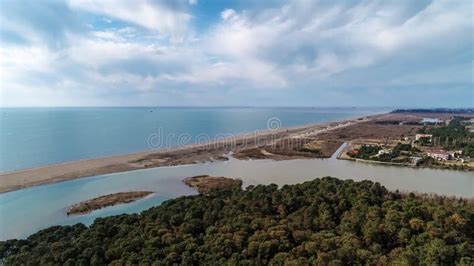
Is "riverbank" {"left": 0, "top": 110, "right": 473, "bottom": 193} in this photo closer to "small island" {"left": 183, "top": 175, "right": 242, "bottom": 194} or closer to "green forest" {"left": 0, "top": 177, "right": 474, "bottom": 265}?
"small island" {"left": 183, "top": 175, "right": 242, "bottom": 194}

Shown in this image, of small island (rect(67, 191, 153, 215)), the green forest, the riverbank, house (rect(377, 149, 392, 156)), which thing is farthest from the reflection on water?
the green forest

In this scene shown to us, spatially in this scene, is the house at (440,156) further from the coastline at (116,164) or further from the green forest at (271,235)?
the green forest at (271,235)

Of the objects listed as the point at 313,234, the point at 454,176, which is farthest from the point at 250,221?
the point at 454,176

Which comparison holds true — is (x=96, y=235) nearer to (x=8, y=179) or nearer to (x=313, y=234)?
(x=313, y=234)

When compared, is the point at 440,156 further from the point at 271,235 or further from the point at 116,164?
the point at 116,164

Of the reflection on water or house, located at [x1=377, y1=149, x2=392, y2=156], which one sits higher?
house, located at [x1=377, y1=149, x2=392, y2=156]

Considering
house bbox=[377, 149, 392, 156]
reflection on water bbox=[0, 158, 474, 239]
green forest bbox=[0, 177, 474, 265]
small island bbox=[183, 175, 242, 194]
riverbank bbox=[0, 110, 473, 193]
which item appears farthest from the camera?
house bbox=[377, 149, 392, 156]
